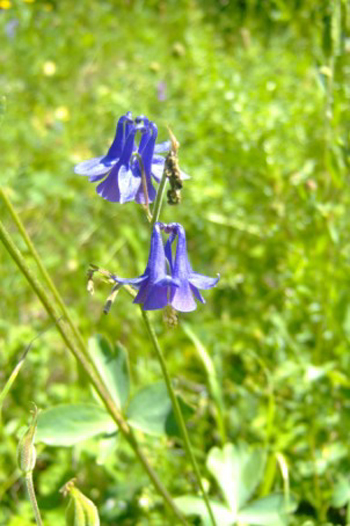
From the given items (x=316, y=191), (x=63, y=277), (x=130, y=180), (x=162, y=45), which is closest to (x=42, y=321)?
(x=63, y=277)

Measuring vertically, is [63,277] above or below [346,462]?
above

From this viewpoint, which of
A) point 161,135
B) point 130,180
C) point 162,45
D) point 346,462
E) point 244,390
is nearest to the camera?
point 130,180

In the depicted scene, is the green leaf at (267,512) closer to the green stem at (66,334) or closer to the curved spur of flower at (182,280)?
the green stem at (66,334)

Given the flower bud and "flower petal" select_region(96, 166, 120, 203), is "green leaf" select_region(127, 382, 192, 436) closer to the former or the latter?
the flower bud

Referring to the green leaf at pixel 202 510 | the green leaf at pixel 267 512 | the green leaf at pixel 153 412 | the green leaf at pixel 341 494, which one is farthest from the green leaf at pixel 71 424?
the green leaf at pixel 341 494

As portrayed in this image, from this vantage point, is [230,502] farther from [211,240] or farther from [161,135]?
[161,135]

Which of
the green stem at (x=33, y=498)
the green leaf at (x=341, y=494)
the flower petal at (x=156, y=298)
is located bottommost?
the green leaf at (x=341, y=494)
